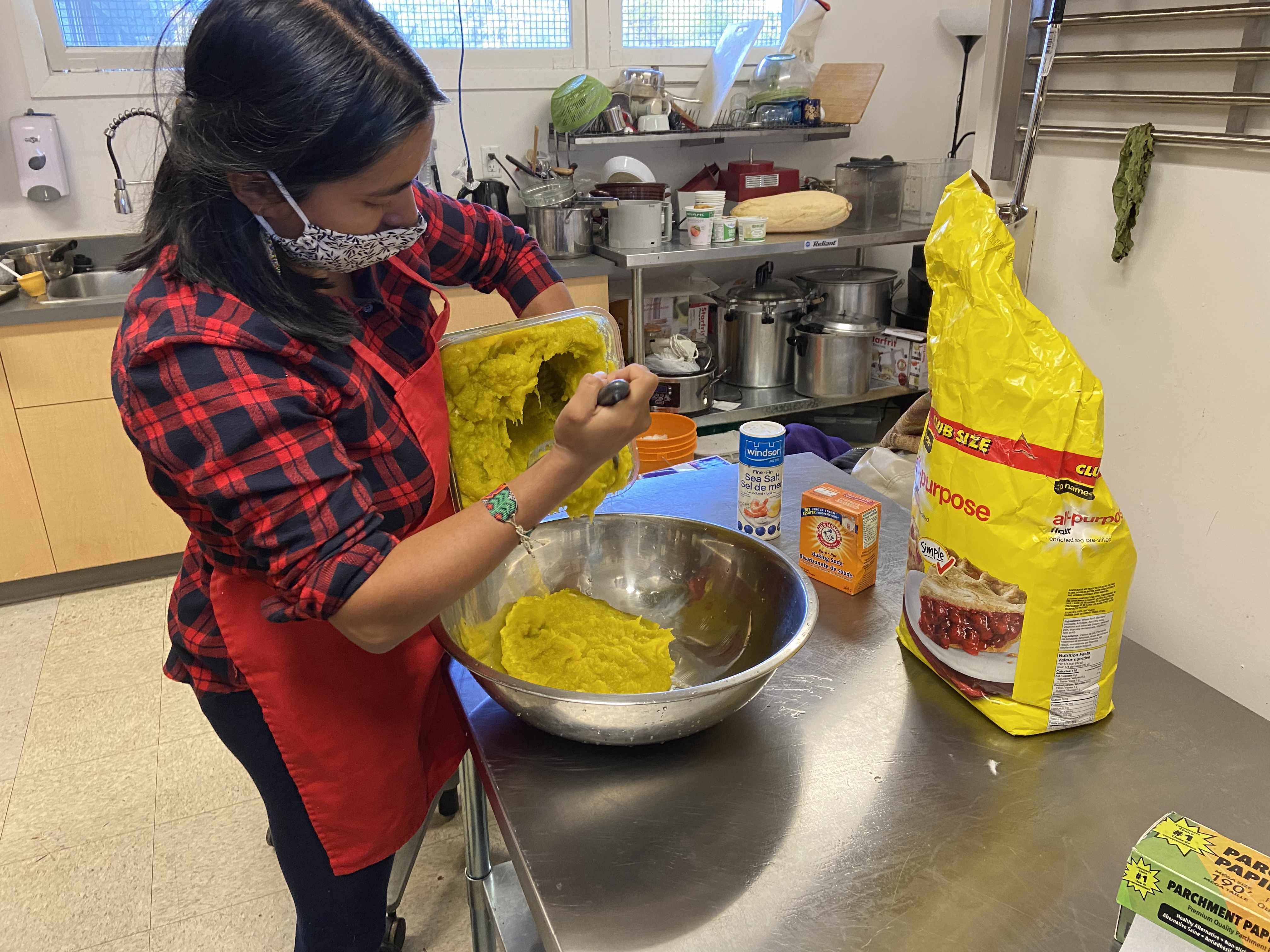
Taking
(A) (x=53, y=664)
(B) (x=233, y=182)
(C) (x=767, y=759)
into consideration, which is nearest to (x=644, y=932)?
(C) (x=767, y=759)

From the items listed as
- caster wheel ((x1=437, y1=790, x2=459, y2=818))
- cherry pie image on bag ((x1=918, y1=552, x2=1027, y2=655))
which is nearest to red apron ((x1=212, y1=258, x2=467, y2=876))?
cherry pie image on bag ((x1=918, y1=552, x2=1027, y2=655))

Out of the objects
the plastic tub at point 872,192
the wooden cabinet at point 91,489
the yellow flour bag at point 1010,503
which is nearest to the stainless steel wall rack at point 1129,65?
the yellow flour bag at point 1010,503

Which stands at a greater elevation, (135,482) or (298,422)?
(298,422)

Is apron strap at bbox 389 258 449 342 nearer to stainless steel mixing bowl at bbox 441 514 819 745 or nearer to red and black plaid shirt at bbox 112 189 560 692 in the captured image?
red and black plaid shirt at bbox 112 189 560 692

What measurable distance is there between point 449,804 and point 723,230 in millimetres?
2062

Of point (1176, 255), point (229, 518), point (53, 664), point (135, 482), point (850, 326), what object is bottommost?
point (53, 664)

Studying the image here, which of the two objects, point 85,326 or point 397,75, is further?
point 85,326

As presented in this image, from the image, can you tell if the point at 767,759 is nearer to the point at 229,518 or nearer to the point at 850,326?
the point at 229,518

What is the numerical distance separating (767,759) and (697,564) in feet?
0.99

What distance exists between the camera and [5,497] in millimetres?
2545

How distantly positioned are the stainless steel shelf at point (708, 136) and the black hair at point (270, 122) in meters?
2.39

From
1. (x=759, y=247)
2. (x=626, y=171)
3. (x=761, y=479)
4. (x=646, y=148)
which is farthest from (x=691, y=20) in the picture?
(x=761, y=479)

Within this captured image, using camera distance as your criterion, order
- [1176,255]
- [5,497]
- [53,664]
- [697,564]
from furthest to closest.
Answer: [5,497] → [53,664] → [1176,255] → [697,564]

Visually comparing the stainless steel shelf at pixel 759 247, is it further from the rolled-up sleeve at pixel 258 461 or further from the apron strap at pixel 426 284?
the rolled-up sleeve at pixel 258 461
